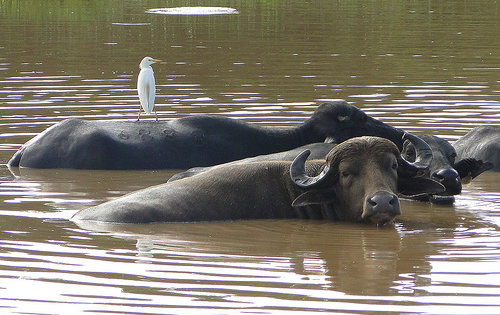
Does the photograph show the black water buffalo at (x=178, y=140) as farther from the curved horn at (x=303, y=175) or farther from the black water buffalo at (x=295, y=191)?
the curved horn at (x=303, y=175)

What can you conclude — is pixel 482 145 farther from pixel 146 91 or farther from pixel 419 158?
pixel 146 91

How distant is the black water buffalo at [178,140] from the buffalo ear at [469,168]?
161 cm

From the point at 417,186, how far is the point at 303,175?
38.0 inches

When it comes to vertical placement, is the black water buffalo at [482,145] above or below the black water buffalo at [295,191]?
below

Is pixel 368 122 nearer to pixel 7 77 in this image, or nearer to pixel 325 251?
pixel 325 251

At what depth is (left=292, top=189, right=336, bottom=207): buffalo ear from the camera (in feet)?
29.9

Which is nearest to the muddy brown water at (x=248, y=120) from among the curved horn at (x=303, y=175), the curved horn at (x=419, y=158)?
the curved horn at (x=303, y=175)

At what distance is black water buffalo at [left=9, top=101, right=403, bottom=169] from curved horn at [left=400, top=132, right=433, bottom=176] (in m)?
2.39

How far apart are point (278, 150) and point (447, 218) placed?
3311 millimetres

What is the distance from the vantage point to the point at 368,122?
12.3m

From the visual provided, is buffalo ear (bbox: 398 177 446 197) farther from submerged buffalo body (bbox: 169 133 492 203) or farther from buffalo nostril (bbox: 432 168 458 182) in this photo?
buffalo nostril (bbox: 432 168 458 182)

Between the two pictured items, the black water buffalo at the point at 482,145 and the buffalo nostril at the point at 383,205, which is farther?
the black water buffalo at the point at 482,145

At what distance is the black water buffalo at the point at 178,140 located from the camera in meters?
12.3

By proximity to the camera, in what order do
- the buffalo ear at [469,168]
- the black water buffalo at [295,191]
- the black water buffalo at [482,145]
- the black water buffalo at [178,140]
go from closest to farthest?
the black water buffalo at [295,191], the buffalo ear at [469,168], the black water buffalo at [482,145], the black water buffalo at [178,140]
